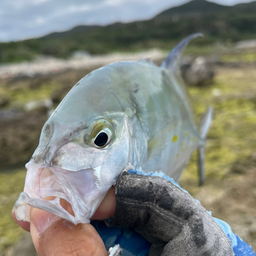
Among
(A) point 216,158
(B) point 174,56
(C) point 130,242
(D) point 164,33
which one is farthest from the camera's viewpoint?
(D) point 164,33

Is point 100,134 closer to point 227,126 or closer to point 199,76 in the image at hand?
point 227,126

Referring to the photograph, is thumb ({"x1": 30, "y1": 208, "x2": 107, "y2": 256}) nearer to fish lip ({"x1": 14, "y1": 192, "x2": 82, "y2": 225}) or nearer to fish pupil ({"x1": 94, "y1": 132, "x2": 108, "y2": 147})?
fish lip ({"x1": 14, "y1": 192, "x2": 82, "y2": 225})

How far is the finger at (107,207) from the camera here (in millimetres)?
753

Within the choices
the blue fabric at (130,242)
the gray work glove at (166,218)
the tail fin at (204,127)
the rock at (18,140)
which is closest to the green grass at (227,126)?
the tail fin at (204,127)

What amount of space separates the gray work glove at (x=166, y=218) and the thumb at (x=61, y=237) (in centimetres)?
14

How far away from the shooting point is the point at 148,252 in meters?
0.81

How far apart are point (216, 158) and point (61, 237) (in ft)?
8.62

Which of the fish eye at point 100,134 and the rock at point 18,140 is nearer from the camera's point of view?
the fish eye at point 100,134

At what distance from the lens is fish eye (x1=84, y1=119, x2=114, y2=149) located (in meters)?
0.73

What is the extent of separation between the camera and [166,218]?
2.32ft

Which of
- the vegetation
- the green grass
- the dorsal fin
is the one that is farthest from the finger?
the vegetation

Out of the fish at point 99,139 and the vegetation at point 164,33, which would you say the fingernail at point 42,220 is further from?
the vegetation at point 164,33

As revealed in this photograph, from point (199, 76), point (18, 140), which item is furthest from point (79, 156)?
point (199, 76)

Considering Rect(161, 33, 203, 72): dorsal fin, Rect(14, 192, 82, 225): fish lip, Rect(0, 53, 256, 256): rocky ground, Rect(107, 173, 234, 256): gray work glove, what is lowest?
Rect(0, 53, 256, 256): rocky ground
